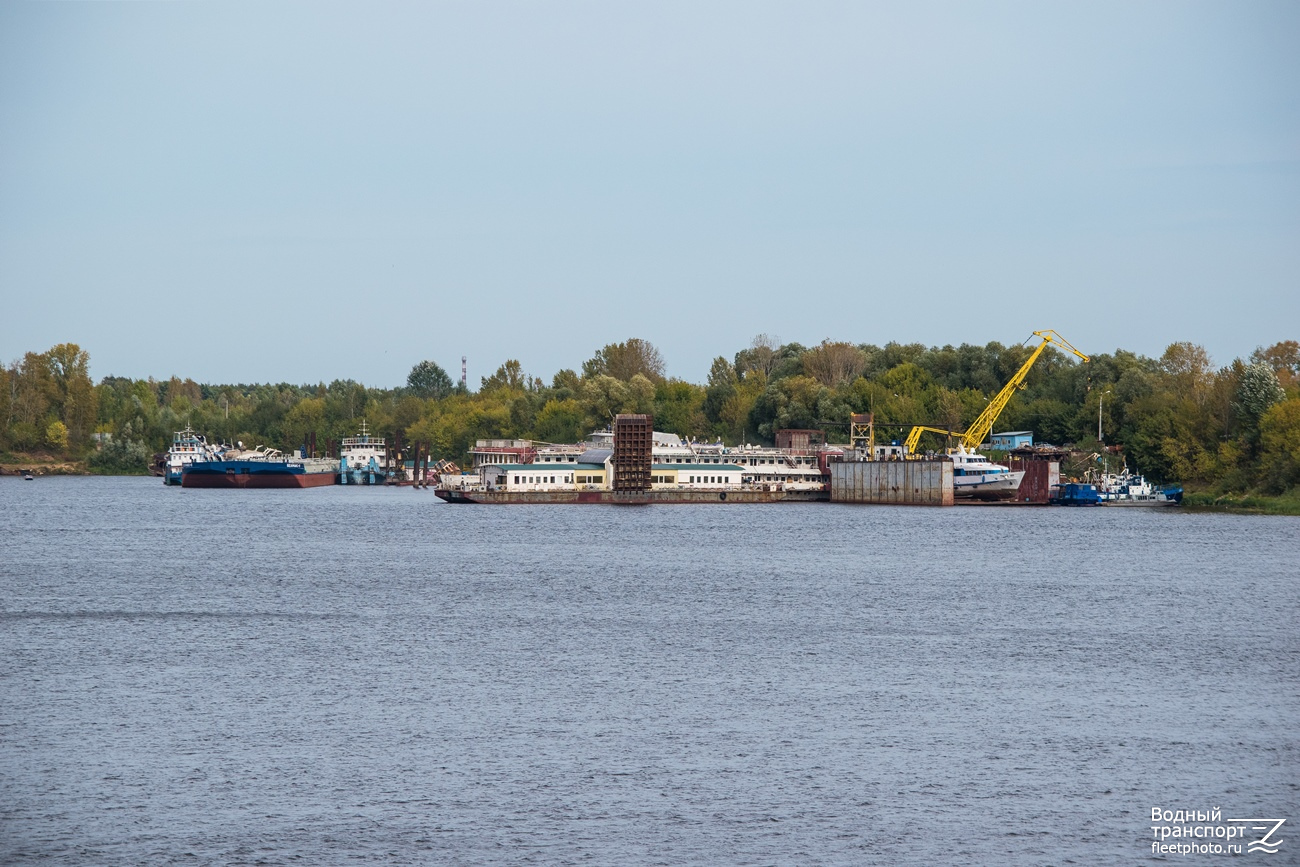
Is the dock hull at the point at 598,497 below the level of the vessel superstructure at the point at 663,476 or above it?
below

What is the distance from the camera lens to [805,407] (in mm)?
132750

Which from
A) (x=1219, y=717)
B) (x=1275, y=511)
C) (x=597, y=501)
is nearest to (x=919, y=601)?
(x=1219, y=717)

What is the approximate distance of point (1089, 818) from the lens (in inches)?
830

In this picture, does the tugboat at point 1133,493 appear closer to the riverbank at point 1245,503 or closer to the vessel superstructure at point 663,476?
the riverbank at point 1245,503

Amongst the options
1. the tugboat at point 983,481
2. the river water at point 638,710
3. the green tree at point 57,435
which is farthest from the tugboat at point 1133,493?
the green tree at point 57,435

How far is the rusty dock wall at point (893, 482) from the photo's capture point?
332ft

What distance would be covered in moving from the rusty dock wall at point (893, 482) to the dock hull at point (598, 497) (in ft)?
22.5

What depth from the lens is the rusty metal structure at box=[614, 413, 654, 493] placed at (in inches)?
3912

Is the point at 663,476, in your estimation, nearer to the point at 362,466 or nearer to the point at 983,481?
the point at 983,481

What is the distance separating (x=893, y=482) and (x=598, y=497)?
895 inches

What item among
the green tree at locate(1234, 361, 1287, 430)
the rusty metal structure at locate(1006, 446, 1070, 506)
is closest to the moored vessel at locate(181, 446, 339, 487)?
the rusty metal structure at locate(1006, 446, 1070, 506)

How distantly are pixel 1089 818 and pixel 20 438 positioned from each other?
→ 6853 inches

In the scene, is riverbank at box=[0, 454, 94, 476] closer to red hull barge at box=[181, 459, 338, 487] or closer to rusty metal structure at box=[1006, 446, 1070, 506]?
red hull barge at box=[181, 459, 338, 487]

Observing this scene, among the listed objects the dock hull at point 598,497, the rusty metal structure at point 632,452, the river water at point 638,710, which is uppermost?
the rusty metal structure at point 632,452
